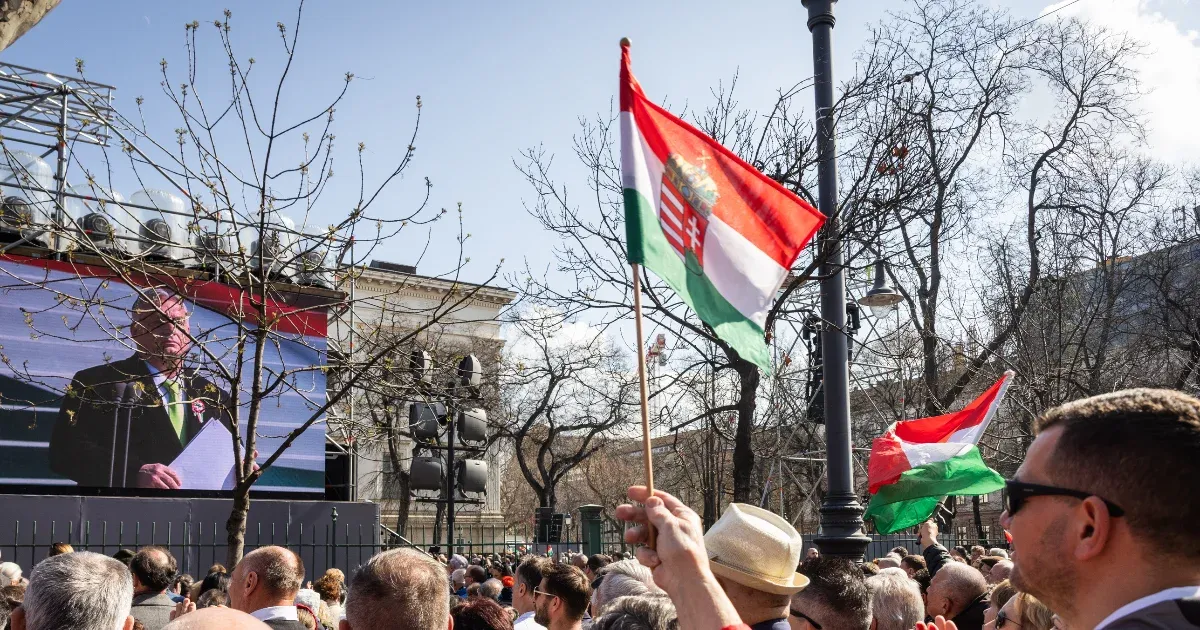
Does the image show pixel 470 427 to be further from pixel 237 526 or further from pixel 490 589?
pixel 490 589

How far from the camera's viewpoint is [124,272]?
8.88m

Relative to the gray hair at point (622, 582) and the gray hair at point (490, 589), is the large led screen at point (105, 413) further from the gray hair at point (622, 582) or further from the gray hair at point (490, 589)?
the gray hair at point (622, 582)

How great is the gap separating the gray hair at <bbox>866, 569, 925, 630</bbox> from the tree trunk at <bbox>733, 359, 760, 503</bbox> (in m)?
5.25

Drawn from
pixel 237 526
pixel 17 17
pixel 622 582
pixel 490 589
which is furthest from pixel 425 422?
pixel 17 17

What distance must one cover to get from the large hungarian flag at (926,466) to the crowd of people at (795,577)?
2612 millimetres

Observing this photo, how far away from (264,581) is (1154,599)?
4.36 meters

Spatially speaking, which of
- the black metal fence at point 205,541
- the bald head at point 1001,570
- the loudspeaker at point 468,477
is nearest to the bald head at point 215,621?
the bald head at point 1001,570

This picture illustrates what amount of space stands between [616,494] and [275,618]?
42609 mm

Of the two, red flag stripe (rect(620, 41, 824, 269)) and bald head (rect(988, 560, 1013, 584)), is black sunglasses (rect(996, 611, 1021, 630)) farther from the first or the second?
bald head (rect(988, 560, 1013, 584))

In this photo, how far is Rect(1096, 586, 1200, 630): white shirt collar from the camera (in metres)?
1.86

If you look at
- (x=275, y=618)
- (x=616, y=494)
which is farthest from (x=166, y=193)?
(x=616, y=494)

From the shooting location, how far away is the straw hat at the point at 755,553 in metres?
3.43

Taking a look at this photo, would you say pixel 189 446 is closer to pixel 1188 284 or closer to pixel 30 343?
pixel 30 343

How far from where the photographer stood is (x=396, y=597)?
3754 millimetres
